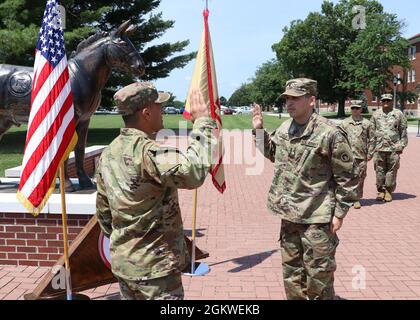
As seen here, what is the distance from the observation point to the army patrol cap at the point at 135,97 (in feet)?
7.56

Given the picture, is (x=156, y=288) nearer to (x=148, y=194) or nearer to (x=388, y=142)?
(x=148, y=194)

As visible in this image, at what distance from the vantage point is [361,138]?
7.57 meters

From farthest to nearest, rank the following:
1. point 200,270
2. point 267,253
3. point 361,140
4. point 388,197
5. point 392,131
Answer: point 388,197 < point 392,131 < point 361,140 < point 267,253 < point 200,270

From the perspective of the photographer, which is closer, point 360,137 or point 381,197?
point 360,137

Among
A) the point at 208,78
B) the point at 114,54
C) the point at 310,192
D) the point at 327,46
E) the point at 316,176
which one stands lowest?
the point at 310,192

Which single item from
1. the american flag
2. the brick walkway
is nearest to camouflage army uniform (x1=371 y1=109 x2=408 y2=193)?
the brick walkway

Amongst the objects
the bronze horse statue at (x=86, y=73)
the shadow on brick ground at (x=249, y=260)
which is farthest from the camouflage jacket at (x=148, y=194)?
the bronze horse statue at (x=86, y=73)

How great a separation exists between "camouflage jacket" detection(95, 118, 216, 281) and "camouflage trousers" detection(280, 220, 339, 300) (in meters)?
1.25

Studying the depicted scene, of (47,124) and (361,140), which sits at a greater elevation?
(47,124)

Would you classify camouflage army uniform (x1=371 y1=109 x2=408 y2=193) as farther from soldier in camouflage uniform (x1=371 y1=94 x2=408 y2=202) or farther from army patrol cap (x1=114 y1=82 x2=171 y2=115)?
army patrol cap (x1=114 y1=82 x2=171 y2=115)

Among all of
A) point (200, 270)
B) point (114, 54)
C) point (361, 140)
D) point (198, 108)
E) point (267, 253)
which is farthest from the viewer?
point (361, 140)

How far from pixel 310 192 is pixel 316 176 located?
0.14m

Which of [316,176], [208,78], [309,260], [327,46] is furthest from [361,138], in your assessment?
[327,46]

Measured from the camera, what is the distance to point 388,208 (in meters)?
7.67
